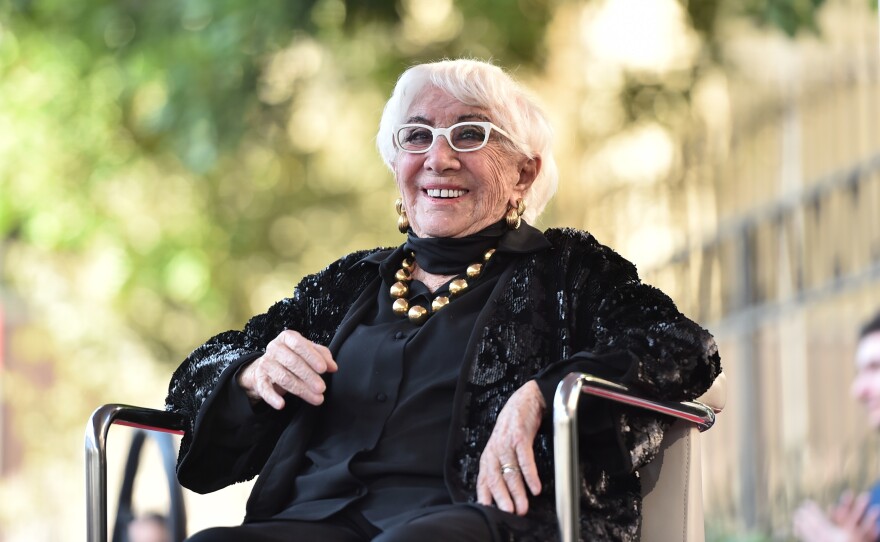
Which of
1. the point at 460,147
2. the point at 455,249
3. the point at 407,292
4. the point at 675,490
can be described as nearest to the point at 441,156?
the point at 460,147

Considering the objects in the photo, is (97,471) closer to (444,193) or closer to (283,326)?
(283,326)

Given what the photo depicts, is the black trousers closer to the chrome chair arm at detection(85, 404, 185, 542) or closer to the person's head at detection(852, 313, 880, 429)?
the chrome chair arm at detection(85, 404, 185, 542)

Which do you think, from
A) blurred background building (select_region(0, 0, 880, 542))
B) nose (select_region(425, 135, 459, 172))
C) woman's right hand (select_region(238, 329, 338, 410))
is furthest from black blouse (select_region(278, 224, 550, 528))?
blurred background building (select_region(0, 0, 880, 542))

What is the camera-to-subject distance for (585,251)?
10.0ft

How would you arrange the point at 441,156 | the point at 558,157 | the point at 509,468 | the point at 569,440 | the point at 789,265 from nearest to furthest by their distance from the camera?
the point at 569,440
the point at 509,468
the point at 441,156
the point at 789,265
the point at 558,157

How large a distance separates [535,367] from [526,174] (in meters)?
0.59

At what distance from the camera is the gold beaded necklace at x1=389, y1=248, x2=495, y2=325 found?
3074mm

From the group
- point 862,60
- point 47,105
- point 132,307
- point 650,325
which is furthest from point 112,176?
point 650,325

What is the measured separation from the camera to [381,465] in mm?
2844

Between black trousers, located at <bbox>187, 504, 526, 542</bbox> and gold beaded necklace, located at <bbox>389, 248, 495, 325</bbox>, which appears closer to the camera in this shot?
black trousers, located at <bbox>187, 504, 526, 542</bbox>

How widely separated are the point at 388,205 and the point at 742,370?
3.96m

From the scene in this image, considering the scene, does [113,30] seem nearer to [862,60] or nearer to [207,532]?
[862,60]

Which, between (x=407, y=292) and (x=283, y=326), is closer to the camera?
(x=407, y=292)

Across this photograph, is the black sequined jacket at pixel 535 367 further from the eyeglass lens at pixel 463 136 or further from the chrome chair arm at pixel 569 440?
the eyeglass lens at pixel 463 136
